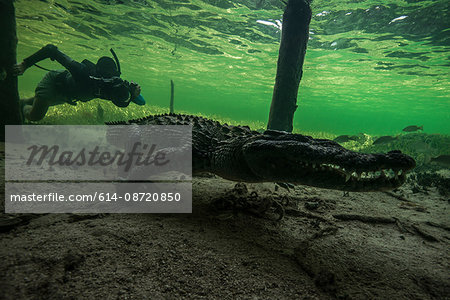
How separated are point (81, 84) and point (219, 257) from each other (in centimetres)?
563

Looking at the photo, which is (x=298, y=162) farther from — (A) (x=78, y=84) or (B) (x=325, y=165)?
(A) (x=78, y=84)

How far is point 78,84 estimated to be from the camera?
5.14 metres

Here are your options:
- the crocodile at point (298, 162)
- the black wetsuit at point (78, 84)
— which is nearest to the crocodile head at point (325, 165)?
the crocodile at point (298, 162)

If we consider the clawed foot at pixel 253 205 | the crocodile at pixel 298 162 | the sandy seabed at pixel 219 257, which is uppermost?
the crocodile at pixel 298 162

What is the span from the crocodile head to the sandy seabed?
560mm

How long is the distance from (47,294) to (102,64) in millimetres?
5661

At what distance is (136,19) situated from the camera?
13375 millimetres

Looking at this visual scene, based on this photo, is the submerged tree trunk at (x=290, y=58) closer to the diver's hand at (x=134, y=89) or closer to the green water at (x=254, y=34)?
the diver's hand at (x=134, y=89)

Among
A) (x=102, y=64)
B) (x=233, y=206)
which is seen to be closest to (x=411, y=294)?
(x=233, y=206)

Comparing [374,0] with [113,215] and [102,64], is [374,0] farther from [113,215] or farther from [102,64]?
[113,215]

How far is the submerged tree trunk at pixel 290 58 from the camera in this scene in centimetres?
539

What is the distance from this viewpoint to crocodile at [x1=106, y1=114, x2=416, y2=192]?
163cm

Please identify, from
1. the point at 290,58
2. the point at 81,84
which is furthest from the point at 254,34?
the point at 81,84

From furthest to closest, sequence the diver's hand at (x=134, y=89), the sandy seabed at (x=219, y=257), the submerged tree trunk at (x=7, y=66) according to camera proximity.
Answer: the diver's hand at (x=134, y=89)
the submerged tree trunk at (x=7, y=66)
the sandy seabed at (x=219, y=257)
